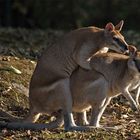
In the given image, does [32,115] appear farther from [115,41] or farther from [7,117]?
[115,41]

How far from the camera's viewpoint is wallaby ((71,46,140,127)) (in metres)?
7.84

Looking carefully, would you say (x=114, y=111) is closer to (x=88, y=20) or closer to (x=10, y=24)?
(x=10, y=24)

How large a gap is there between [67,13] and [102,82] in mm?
21105

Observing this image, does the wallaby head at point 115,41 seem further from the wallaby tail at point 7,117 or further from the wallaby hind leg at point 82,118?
the wallaby tail at point 7,117

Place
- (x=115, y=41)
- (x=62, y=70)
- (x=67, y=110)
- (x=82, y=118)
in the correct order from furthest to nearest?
(x=115, y=41) < (x=82, y=118) < (x=62, y=70) < (x=67, y=110)

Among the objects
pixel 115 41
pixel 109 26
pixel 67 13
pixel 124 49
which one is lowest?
pixel 124 49

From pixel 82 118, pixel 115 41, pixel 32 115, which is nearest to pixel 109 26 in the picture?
pixel 115 41

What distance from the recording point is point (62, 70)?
800cm

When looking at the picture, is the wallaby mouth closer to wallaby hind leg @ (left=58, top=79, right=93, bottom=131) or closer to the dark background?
wallaby hind leg @ (left=58, top=79, right=93, bottom=131)

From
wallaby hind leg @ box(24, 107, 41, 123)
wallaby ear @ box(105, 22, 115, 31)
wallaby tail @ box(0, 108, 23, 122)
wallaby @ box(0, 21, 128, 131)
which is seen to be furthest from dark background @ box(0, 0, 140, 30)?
wallaby hind leg @ box(24, 107, 41, 123)

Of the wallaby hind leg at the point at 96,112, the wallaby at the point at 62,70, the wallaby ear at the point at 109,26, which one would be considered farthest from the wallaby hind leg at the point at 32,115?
the wallaby ear at the point at 109,26

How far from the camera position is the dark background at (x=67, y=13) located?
28.1 m

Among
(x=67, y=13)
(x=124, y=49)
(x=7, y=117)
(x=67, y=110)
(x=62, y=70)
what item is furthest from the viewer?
(x=67, y=13)

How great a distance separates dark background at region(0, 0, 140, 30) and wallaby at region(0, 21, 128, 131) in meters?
19.1
